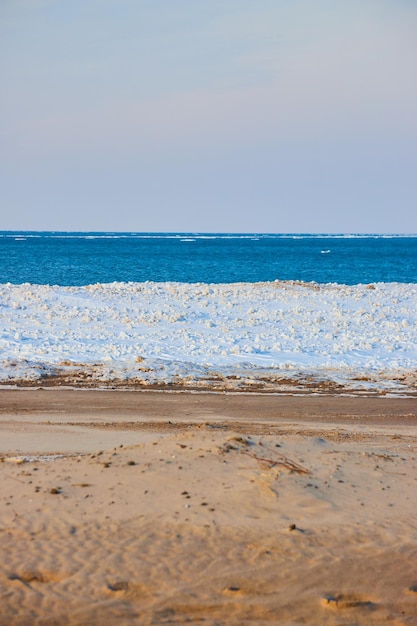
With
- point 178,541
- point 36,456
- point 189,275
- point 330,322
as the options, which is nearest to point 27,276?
point 189,275

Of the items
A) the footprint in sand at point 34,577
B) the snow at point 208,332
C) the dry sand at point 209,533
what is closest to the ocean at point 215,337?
the snow at point 208,332

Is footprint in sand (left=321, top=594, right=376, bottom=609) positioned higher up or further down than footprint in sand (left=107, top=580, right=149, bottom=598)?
further down

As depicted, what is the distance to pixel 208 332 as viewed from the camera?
22.3m

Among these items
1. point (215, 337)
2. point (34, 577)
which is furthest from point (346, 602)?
point (215, 337)

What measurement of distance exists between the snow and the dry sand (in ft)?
24.5

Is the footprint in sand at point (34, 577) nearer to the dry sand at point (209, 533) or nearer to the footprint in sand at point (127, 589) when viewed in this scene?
the dry sand at point (209, 533)

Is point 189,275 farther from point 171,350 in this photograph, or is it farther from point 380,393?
point 380,393

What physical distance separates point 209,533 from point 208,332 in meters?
15.7

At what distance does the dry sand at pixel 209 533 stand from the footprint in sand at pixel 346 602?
0.01 metres

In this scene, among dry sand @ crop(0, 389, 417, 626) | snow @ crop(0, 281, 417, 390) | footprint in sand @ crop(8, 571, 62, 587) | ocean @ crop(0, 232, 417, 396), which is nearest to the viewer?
dry sand @ crop(0, 389, 417, 626)

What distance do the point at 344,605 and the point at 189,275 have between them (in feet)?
180

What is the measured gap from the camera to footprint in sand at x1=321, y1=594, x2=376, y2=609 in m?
5.85

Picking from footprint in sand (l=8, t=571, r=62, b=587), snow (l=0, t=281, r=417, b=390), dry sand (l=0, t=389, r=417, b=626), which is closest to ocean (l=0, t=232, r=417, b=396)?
snow (l=0, t=281, r=417, b=390)

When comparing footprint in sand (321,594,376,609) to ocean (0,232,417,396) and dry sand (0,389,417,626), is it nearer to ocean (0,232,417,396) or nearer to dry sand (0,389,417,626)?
dry sand (0,389,417,626)
